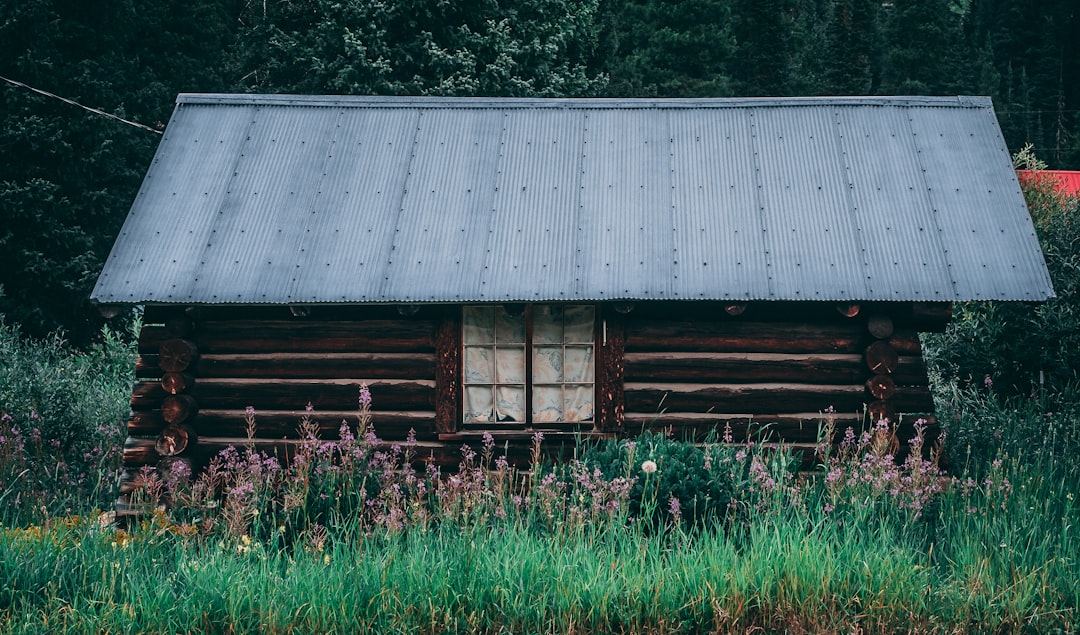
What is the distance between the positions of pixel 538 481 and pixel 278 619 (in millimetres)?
2553

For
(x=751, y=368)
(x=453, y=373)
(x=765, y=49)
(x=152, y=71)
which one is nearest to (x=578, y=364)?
(x=453, y=373)

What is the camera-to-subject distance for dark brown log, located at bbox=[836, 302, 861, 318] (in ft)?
28.8

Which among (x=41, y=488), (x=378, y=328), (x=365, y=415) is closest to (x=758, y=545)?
(x=365, y=415)

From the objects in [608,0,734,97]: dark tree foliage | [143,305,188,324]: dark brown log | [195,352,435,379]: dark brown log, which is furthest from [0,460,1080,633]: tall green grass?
[608,0,734,97]: dark tree foliage

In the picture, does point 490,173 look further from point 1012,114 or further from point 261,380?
point 1012,114

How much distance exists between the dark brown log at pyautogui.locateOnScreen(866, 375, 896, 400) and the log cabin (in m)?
→ 0.02

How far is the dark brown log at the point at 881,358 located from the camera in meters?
8.87

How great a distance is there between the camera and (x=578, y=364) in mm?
9242

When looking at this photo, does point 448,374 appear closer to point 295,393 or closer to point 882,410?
point 295,393

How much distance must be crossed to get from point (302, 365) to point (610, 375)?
2983 mm

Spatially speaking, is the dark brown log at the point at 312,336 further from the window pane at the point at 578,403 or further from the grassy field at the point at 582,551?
the window pane at the point at 578,403

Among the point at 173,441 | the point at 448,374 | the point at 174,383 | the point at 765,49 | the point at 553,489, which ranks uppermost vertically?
the point at 765,49

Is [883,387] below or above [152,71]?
below

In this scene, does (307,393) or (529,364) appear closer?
(529,364)
